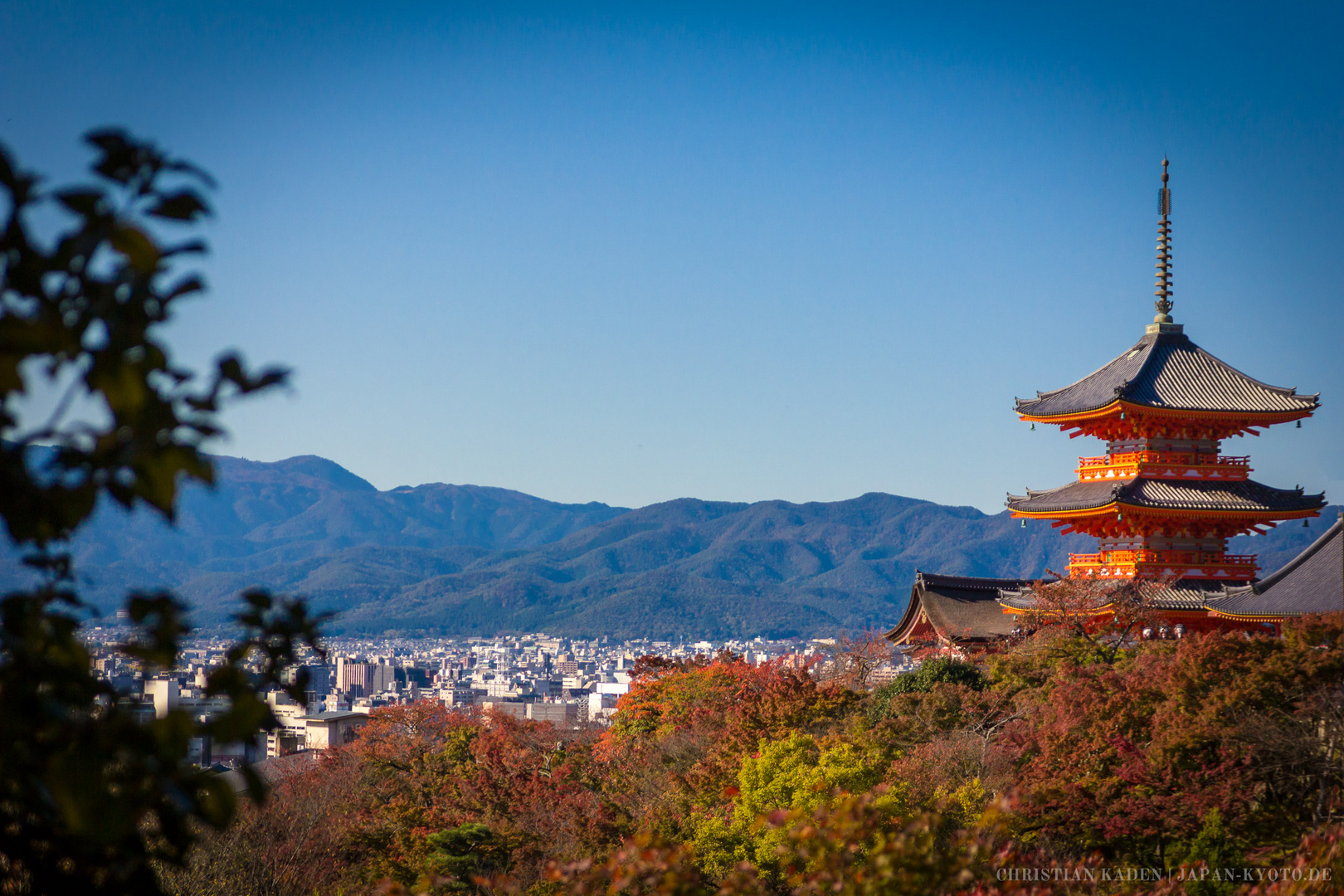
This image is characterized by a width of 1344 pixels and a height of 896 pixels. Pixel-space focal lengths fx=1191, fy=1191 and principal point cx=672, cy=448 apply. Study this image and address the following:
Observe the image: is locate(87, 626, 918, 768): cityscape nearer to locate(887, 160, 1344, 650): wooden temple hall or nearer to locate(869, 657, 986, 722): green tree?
locate(869, 657, 986, 722): green tree

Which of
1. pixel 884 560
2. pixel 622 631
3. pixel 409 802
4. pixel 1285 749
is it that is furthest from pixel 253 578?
pixel 1285 749

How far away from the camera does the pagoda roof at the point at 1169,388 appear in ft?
57.8

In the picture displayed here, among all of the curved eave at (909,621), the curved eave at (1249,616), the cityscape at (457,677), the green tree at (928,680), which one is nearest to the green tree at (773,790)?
the cityscape at (457,677)

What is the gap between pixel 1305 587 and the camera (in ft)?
44.0

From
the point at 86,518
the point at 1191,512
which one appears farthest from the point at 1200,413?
the point at 86,518

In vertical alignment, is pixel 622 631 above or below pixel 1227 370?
below

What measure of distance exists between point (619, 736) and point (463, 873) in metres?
4.35

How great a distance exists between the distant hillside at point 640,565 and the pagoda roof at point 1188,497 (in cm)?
11233

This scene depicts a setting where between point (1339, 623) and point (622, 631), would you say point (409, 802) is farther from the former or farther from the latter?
point (622, 631)

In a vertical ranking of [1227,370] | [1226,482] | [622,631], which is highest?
[1227,370]

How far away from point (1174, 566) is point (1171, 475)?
137 cm

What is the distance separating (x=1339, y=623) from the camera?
409 inches

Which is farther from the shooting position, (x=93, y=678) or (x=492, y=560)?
(x=492, y=560)

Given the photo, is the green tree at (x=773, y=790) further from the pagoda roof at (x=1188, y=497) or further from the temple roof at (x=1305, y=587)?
the pagoda roof at (x=1188, y=497)
